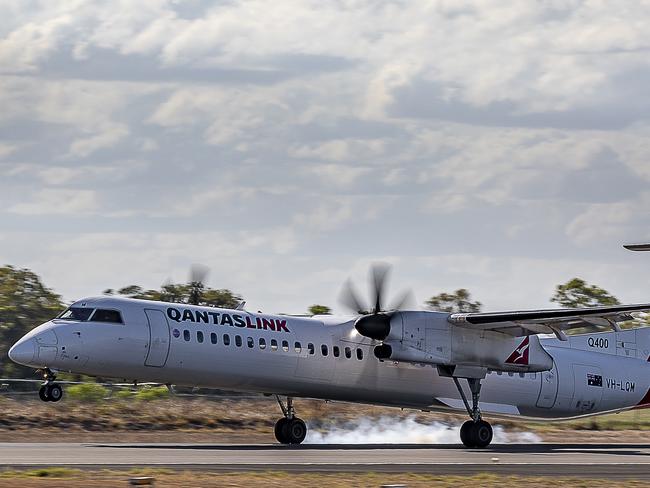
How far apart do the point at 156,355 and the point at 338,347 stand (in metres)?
5.57

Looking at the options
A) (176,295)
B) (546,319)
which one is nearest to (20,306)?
(176,295)

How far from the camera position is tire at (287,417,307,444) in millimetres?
31312

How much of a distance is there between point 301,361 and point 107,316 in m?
5.37

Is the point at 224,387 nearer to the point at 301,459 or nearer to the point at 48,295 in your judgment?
the point at 301,459

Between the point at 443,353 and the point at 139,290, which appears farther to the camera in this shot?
the point at 139,290

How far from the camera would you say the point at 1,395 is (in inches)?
1416

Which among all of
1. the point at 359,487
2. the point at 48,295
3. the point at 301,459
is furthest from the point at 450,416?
the point at 48,295

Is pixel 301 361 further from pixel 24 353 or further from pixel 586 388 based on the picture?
pixel 586 388

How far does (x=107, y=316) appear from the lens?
27.8 meters

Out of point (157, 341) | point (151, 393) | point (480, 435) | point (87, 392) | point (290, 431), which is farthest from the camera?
point (151, 393)

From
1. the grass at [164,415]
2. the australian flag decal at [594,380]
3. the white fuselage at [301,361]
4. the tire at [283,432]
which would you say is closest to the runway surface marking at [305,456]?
the tire at [283,432]

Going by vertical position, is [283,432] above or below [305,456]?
above

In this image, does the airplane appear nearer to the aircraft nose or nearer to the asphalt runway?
the aircraft nose

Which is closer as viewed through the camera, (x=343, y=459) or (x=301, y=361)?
(x=343, y=459)
